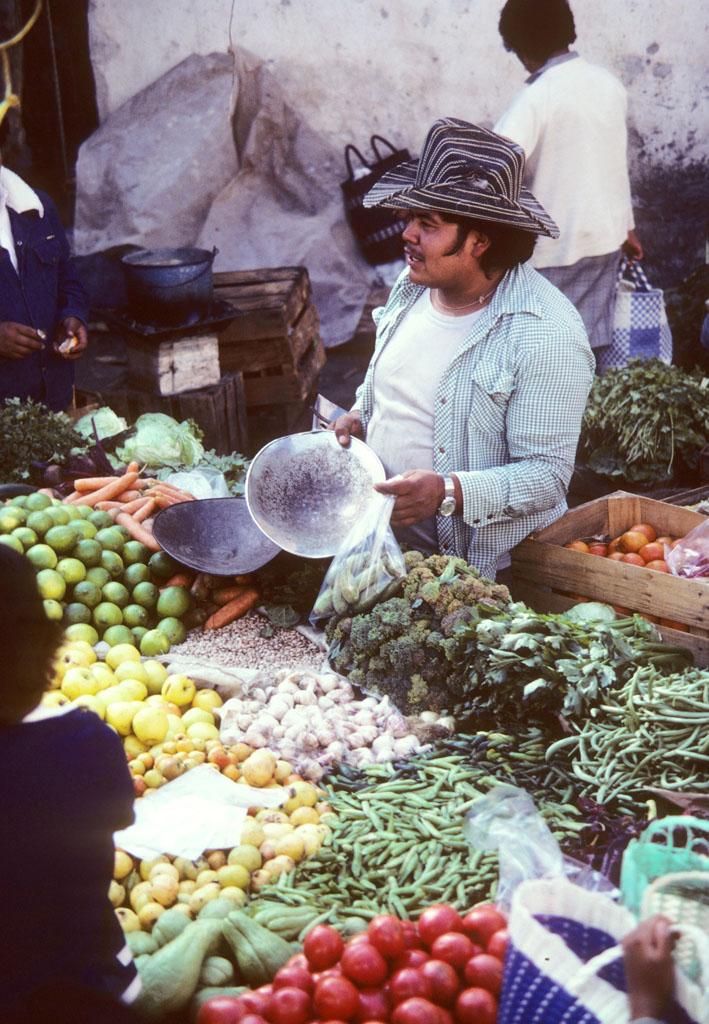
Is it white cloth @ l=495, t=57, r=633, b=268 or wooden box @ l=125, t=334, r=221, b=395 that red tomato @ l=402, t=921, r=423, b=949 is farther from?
white cloth @ l=495, t=57, r=633, b=268

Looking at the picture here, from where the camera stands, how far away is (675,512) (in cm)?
457

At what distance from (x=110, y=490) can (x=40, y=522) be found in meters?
0.60

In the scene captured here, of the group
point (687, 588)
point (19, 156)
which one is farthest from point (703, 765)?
point (19, 156)

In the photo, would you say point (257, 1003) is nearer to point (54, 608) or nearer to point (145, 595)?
point (54, 608)

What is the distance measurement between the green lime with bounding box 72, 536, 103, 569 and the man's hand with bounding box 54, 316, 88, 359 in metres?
1.72

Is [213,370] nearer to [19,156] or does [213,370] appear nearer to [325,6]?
[19,156]

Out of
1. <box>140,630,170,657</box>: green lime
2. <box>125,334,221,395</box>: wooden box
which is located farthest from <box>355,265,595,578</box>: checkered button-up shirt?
<box>125,334,221,395</box>: wooden box

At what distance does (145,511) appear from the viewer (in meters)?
4.27

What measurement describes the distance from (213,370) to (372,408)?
7.64 feet

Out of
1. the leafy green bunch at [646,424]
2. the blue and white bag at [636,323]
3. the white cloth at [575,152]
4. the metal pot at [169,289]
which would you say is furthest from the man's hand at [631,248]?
the metal pot at [169,289]

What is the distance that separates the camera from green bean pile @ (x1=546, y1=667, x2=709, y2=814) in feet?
8.96

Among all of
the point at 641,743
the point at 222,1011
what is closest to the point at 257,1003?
the point at 222,1011

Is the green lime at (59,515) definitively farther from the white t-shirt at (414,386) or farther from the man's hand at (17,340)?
the man's hand at (17,340)

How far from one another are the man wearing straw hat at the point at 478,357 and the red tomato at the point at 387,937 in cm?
155
